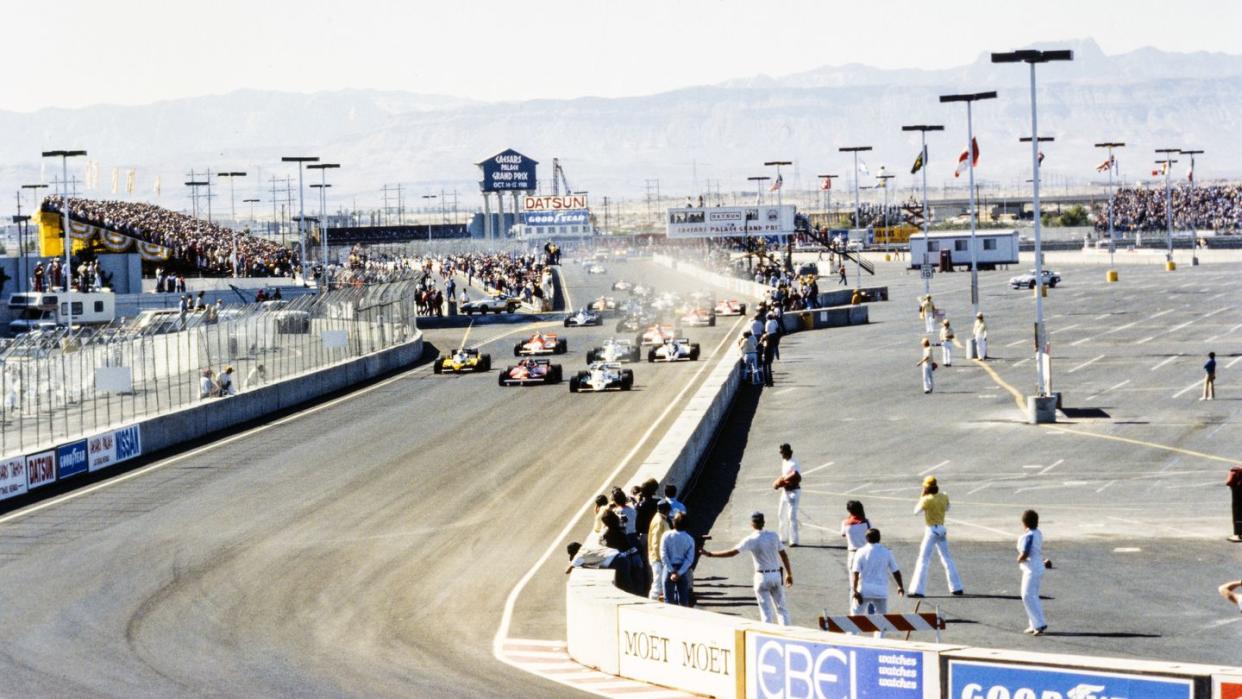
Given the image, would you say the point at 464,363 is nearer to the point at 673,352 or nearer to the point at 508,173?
the point at 673,352

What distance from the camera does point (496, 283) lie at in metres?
98.0

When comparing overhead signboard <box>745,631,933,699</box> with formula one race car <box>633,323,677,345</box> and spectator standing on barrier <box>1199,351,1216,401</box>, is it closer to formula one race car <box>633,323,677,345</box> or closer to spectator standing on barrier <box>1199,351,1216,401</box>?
spectator standing on barrier <box>1199,351,1216,401</box>

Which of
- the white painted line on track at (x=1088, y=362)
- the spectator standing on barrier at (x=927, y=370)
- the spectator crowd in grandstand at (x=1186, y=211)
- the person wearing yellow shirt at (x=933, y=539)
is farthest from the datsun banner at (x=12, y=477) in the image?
the spectator crowd in grandstand at (x=1186, y=211)

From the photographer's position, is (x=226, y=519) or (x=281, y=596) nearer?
(x=281, y=596)

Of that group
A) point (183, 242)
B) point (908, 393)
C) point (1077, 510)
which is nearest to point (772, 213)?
point (183, 242)

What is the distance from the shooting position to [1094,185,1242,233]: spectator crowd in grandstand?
168 metres

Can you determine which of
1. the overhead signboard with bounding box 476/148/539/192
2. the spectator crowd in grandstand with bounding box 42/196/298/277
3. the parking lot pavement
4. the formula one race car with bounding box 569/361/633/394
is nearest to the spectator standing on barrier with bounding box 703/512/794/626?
the parking lot pavement

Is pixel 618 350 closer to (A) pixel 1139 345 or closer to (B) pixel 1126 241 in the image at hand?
(A) pixel 1139 345

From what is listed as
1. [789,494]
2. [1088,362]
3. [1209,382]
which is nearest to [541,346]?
[1088,362]

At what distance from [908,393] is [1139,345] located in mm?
14845

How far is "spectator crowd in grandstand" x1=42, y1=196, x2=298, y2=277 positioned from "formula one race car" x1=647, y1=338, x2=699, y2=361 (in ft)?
134

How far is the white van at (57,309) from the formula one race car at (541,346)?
2056 centimetres

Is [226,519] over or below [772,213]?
below

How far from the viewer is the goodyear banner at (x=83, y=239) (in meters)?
80.2
